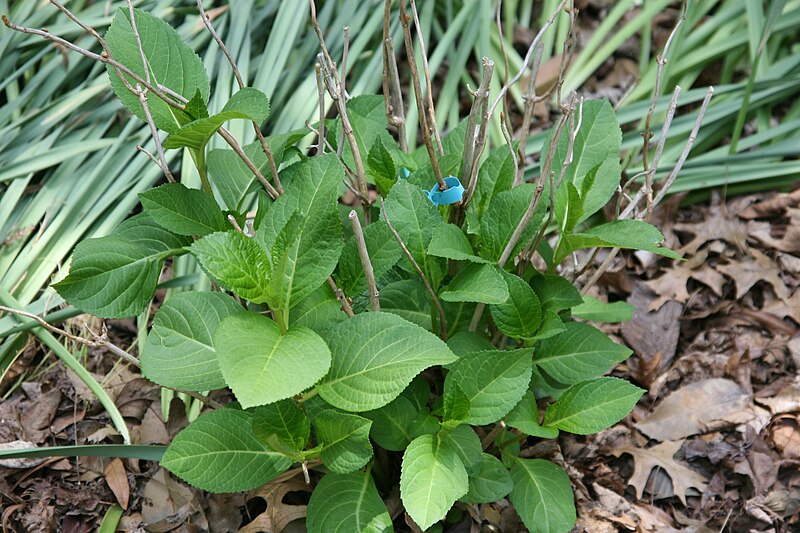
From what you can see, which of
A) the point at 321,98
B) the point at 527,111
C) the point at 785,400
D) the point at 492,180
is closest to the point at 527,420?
the point at 492,180

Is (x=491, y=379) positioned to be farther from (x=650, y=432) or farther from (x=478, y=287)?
(x=650, y=432)

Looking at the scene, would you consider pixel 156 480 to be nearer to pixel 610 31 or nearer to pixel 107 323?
pixel 107 323

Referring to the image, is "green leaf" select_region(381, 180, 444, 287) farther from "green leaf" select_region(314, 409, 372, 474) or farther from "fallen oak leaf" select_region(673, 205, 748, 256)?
"fallen oak leaf" select_region(673, 205, 748, 256)

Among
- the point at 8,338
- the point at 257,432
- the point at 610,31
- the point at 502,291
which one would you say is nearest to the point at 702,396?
the point at 502,291

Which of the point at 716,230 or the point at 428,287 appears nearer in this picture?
the point at 428,287

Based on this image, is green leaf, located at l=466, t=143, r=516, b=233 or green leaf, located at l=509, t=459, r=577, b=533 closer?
green leaf, located at l=509, t=459, r=577, b=533

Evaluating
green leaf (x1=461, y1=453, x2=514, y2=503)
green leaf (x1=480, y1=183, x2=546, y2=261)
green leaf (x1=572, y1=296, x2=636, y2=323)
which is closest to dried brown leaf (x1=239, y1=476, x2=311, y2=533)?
green leaf (x1=461, y1=453, x2=514, y2=503)
